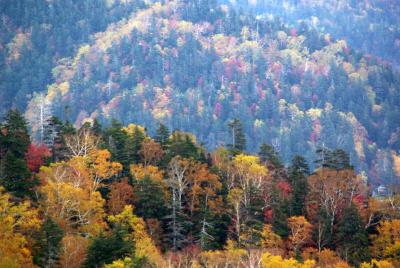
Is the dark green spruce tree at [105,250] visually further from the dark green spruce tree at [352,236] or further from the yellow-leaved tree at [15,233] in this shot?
the dark green spruce tree at [352,236]

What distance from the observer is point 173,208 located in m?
63.0

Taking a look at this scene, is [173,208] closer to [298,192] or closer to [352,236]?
[298,192]

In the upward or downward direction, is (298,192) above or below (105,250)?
below

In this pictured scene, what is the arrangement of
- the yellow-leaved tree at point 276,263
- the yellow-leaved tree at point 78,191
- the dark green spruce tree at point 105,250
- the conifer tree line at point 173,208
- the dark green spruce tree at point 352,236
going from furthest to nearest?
1. the dark green spruce tree at point 352,236
2. the yellow-leaved tree at point 78,191
3. the yellow-leaved tree at point 276,263
4. the conifer tree line at point 173,208
5. the dark green spruce tree at point 105,250

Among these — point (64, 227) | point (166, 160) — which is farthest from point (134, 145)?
point (64, 227)

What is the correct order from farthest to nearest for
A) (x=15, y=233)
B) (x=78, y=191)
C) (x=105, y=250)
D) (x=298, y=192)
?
(x=298, y=192) → (x=78, y=191) → (x=105, y=250) → (x=15, y=233)

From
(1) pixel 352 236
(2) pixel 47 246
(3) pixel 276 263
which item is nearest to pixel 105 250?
(2) pixel 47 246

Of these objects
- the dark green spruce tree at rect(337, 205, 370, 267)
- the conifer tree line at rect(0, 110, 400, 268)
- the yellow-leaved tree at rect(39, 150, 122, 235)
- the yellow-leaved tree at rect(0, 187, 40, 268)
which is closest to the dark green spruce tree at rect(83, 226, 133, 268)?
the conifer tree line at rect(0, 110, 400, 268)

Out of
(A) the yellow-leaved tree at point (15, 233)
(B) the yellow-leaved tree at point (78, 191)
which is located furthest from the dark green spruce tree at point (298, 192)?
(A) the yellow-leaved tree at point (15, 233)

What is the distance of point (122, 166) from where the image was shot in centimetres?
6975

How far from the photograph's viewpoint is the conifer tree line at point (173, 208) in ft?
158

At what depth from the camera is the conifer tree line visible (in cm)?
4819

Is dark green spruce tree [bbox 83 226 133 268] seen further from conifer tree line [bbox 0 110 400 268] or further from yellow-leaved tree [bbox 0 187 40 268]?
yellow-leaved tree [bbox 0 187 40 268]

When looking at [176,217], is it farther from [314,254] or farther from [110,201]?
[314,254]
